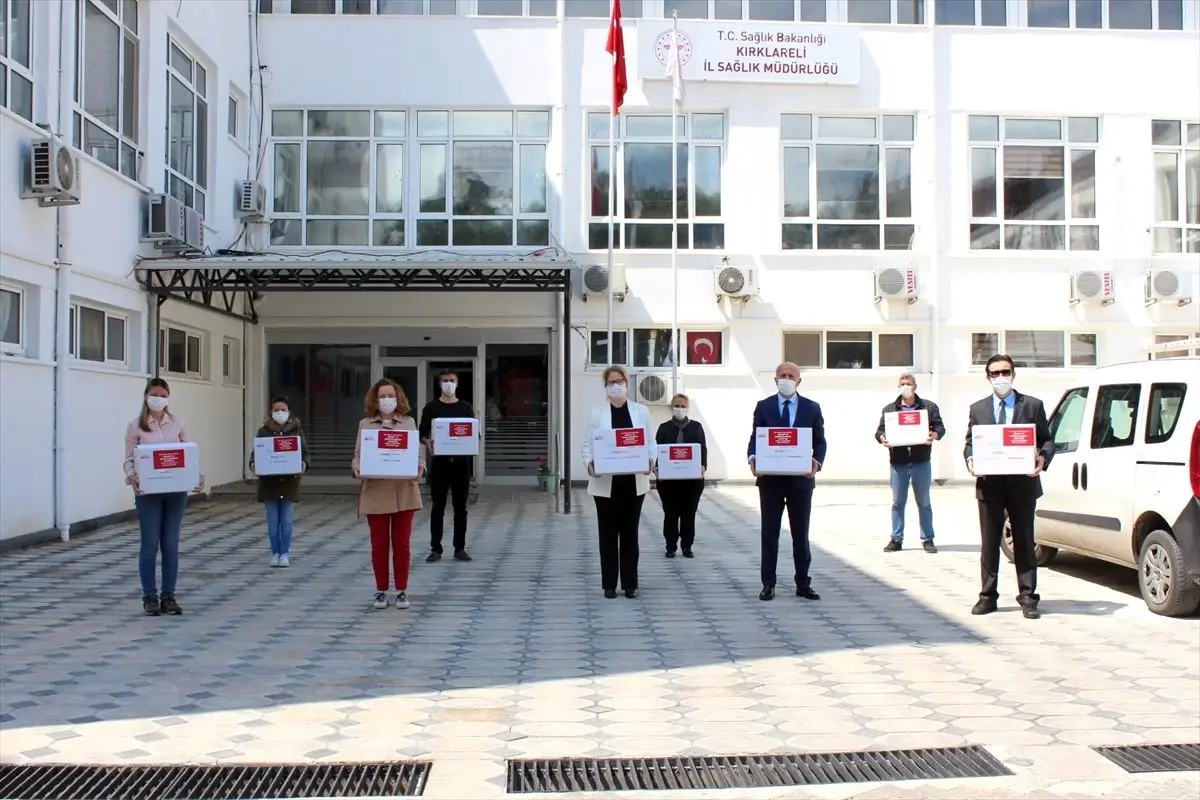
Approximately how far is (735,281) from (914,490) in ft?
27.2

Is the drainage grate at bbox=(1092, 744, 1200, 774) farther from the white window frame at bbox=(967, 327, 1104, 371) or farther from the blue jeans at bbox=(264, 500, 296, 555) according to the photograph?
A: the white window frame at bbox=(967, 327, 1104, 371)

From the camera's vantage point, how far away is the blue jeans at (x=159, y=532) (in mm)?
8016

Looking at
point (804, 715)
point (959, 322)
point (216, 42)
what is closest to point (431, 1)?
point (216, 42)

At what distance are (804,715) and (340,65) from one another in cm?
1702

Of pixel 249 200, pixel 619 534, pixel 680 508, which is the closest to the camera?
pixel 619 534

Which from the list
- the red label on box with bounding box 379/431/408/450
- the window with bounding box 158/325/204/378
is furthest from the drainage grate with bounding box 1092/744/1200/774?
the window with bounding box 158/325/204/378

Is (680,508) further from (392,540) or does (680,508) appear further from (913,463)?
(392,540)

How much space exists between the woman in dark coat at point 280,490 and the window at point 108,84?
5.01m

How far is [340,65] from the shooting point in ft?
64.4

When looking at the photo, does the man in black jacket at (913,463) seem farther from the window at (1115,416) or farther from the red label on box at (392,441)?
the red label on box at (392,441)

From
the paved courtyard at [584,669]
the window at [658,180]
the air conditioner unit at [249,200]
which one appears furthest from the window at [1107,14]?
the air conditioner unit at [249,200]

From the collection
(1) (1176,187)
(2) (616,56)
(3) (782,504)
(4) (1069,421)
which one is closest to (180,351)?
(2) (616,56)

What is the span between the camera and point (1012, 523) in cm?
812

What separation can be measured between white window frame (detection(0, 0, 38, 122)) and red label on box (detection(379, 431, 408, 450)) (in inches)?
260
